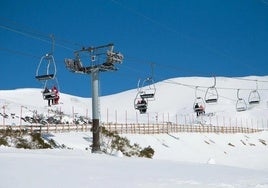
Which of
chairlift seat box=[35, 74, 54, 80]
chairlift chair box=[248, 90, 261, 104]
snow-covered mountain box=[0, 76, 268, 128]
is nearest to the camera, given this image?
chairlift seat box=[35, 74, 54, 80]

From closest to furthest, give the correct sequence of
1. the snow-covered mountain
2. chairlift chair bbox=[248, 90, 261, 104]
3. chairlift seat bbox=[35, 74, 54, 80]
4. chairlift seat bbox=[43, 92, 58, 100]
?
chairlift seat bbox=[35, 74, 54, 80]
chairlift seat bbox=[43, 92, 58, 100]
chairlift chair bbox=[248, 90, 261, 104]
the snow-covered mountain

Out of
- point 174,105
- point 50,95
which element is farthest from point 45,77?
point 174,105

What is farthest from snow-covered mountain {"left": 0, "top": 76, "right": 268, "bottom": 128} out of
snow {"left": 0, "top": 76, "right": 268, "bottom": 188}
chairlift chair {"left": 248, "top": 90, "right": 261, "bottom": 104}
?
chairlift chair {"left": 248, "top": 90, "right": 261, "bottom": 104}

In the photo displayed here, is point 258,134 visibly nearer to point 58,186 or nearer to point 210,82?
point 58,186

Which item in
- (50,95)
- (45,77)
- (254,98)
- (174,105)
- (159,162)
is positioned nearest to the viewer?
(159,162)

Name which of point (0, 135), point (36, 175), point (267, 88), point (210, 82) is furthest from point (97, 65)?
point (210, 82)

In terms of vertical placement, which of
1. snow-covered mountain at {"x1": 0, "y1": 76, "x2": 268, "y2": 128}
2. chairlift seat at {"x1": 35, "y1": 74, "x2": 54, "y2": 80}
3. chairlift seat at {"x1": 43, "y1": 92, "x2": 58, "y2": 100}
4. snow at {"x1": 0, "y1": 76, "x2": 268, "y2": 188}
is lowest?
snow at {"x1": 0, "y1": 76, "x2": 268, "y2": 188}

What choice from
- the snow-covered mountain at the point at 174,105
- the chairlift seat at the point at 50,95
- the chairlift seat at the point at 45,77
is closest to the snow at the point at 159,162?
the snow-covered mountain at the point at 174,105

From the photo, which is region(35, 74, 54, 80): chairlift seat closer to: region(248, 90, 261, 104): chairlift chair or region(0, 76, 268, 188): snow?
region(0, 76, 268, 188): snow

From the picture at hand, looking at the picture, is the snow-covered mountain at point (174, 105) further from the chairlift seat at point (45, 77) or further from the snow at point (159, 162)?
the chairlift seat at point (45, 77)

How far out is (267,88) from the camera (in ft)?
591

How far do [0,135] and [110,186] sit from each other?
25276 mm

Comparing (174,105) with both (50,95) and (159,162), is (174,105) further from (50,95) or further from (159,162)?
(159,162)

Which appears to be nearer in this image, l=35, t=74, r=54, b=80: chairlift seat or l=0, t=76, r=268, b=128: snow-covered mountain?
l=35, t=74, r=54, b=80: chairlift seat
